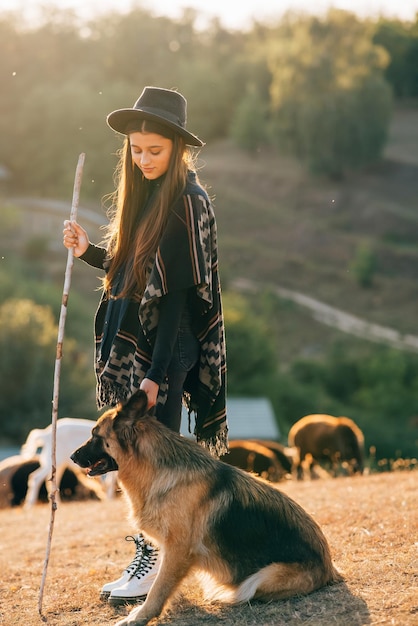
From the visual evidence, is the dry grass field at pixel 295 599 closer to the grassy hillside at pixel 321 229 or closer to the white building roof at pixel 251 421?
the white building roof at pixel 251 421

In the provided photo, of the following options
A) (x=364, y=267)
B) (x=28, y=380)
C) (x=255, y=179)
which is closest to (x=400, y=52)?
(x=255, y=179)

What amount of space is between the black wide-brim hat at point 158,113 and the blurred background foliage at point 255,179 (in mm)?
24851

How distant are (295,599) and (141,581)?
92 centimetres

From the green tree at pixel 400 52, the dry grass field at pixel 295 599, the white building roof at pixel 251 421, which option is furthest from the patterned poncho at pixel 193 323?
the green tree at pixel 400 52

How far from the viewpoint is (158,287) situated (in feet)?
15.0

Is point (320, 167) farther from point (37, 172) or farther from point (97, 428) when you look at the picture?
point (97, 428)

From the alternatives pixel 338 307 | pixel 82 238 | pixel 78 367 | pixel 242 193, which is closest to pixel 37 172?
pixel 242 193

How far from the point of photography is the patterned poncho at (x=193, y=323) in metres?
4.62

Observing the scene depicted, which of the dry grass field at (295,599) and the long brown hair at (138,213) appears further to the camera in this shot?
the long brown hair at (138,213)

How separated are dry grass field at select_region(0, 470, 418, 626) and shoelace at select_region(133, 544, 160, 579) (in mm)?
232

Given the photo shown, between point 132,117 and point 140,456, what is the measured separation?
1.80 metres

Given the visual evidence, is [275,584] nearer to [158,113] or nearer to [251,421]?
[158,113]

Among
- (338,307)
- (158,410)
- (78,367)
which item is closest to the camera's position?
(158,410)

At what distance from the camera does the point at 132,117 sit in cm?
466
